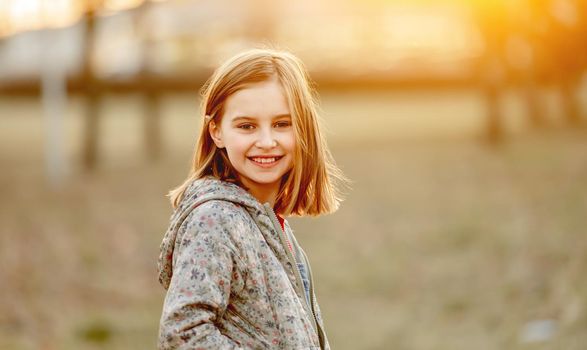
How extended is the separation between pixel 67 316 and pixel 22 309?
1.14ft

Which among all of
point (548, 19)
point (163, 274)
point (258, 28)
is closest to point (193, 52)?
point (258, 28)

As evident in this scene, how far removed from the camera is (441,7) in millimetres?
17297

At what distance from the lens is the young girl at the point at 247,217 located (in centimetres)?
189

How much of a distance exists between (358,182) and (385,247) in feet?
10.1

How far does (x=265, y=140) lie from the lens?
6.90 feet

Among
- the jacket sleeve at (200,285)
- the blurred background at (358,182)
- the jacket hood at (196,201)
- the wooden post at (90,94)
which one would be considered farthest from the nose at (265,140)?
the wooden post at (90,94)

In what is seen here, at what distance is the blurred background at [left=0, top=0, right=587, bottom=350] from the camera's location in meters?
6.94

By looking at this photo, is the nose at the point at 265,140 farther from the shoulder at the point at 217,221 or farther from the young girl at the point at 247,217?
the shoulder at the point at 217,221

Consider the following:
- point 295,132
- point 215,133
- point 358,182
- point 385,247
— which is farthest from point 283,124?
point 358,182

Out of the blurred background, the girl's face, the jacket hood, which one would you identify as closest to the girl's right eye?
the girl's face

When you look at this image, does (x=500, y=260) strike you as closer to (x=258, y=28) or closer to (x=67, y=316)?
(x=67, y=316)

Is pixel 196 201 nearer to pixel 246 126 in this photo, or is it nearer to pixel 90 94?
pixel 246 126

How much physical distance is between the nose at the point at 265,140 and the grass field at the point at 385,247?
372 cm

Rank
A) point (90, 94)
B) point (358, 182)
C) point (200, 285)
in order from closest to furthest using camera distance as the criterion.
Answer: point (200, 285)
point (358, 182)
point (90, 94)
